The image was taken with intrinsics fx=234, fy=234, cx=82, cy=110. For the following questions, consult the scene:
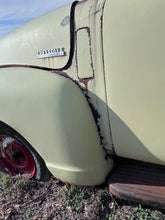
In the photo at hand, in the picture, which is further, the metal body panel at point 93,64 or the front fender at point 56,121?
the front fender at point 56,121

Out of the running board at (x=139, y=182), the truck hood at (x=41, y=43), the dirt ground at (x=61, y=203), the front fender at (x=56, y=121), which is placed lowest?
the dirt ground at (x=61, y=203)

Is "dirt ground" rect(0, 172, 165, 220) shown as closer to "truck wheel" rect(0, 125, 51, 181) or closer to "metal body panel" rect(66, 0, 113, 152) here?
"truck wheel" rect(0, 125, 51, 181)

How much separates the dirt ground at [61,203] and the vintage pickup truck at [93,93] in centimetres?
22

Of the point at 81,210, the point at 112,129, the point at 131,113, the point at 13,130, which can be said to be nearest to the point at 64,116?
the point at 112,129

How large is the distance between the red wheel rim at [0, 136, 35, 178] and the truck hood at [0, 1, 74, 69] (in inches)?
29.6

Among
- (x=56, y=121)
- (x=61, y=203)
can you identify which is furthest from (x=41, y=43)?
(x=61, y=203)

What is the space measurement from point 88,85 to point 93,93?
0.22ft

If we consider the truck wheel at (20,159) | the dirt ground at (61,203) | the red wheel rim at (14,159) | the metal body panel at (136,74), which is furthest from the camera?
the red wheel rim at (14,159)

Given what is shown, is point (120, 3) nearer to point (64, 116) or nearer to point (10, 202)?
point (64, 116)

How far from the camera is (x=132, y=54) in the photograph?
4.69 ft

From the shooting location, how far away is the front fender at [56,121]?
1689 millimetres

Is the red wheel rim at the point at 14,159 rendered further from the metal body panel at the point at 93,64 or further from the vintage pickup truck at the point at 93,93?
the metal body panel at the point at 93,64

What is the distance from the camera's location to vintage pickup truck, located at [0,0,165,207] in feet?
4.66

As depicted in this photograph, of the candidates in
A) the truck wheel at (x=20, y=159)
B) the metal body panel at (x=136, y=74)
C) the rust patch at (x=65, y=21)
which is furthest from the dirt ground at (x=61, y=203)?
the rust patch at (x=65, y=21)
